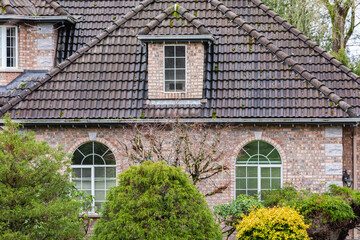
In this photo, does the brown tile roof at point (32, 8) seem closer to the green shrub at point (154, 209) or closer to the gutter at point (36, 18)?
the gutter at point (36, 18)

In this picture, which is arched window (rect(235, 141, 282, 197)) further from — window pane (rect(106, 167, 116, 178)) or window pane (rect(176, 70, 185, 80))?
window pane (rect(106, 167, 116, 178))

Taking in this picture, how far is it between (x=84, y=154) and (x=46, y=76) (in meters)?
2.49

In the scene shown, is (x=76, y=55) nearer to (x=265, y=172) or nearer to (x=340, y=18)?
(x=265, y=172)

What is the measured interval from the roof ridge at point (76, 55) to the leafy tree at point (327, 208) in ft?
22.6

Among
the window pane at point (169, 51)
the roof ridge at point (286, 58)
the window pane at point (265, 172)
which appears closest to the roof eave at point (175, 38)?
the window pane at point (169, 51)

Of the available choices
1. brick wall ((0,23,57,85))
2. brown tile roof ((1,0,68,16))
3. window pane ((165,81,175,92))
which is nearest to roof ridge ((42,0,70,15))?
brown tile roof ((1,0,68,16))

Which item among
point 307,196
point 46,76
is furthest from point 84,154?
point 307,196

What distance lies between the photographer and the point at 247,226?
12.5 metres

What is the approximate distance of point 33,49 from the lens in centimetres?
1762

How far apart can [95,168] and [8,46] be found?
4.97 metres

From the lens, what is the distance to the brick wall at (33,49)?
17438 mm

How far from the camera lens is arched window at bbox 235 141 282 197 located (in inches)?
611

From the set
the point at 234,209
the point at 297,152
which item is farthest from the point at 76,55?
the point at 297,152

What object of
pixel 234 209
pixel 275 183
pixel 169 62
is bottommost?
pixel 234 209
